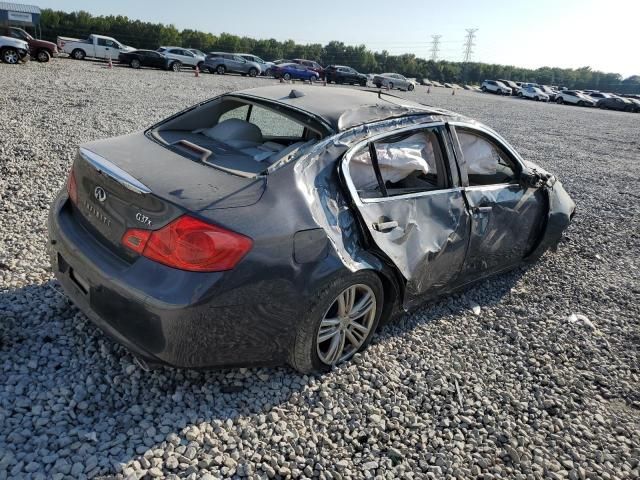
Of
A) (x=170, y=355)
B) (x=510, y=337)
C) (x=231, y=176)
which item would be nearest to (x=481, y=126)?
(x=510, y=337)

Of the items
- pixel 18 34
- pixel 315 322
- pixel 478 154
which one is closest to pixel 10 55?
pixel 18 34

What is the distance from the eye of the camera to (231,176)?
104 inches

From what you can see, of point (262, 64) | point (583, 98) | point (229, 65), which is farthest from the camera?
point (583, 98)

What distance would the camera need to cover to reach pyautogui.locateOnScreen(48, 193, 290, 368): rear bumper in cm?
229

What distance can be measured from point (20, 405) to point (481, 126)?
3.53 metres

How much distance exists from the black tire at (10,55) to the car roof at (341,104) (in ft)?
68.7

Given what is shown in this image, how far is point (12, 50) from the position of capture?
19859 millimetres

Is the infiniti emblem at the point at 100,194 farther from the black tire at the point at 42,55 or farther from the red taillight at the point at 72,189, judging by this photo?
the black tire at the point at 42,55

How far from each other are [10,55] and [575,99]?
4317cm

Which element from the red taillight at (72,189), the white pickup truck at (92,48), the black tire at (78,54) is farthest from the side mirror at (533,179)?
the black tire at (78,54)

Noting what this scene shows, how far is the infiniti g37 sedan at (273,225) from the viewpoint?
234cm

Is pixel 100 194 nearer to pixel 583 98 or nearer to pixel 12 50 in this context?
pixel 12 50

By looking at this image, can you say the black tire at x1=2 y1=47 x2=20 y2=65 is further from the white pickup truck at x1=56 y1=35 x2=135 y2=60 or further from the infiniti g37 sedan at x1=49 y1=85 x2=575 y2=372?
the infiniti g37 sedan at x1=49 y1=85 x2=575 y2=372

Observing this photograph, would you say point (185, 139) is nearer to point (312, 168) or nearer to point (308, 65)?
point (312, 168)
